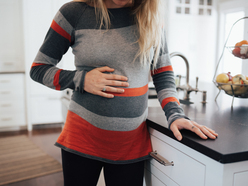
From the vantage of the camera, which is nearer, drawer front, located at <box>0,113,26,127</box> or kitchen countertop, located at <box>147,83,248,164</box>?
kitchen countertop, located at <box>147,83,248,164</box>

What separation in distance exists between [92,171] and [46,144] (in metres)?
2.39

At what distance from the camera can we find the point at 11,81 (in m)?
3.61

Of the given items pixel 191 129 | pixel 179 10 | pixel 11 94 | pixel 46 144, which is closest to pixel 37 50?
pixel 11 94

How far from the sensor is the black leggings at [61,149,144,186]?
0.94m

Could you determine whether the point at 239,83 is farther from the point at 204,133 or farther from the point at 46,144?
the point at 46,144

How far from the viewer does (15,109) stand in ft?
12.1

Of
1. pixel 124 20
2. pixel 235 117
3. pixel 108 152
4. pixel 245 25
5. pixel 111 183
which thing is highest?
pixel 245 25

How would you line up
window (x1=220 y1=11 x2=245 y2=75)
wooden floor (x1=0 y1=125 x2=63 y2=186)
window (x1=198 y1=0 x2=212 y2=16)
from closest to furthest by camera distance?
1. wooden floor (x1=0 y1=125 x2=63 y2=186)
2. window (x1=220 y1=11 x2=245 y2=75)
3. window (x1=198 y1=0 x2=212 y2=16)

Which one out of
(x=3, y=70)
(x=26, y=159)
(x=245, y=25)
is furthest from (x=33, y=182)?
(x=245, y=25)

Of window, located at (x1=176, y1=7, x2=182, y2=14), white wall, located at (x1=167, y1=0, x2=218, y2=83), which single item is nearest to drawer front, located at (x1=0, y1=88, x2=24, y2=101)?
white wall, located at (x1=167, y1=0, x2=218, y2=83)

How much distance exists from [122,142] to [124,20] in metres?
0.46

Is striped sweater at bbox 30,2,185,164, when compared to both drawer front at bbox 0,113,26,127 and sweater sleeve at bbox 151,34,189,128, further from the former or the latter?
drawer front at bbox 0,113,26,127

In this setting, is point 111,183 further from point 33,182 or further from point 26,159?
point 26,159

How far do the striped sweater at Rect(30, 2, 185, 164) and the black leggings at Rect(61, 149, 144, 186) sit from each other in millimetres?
36
